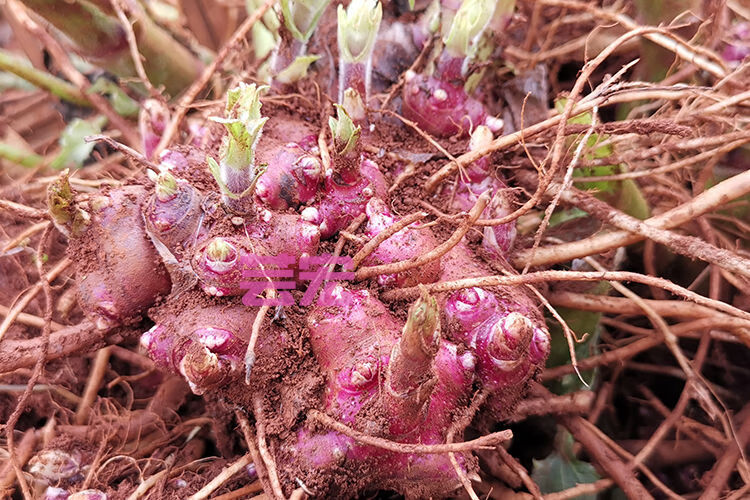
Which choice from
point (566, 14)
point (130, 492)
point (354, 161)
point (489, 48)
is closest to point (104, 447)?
point (130, 492)

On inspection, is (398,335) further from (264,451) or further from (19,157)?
(19,157)

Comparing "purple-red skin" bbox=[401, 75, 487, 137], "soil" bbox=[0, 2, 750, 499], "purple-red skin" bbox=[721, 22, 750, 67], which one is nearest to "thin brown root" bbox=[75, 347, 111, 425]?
"soil" bbox=[0, 2, 750, 499]

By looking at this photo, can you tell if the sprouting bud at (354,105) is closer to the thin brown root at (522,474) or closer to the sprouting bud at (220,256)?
the sprouting bud at (220,256)

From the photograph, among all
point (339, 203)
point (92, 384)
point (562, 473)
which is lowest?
point (562, 473)

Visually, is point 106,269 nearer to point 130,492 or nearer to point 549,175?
point 130,492

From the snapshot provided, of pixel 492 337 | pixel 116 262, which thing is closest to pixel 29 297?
pixel 116 262

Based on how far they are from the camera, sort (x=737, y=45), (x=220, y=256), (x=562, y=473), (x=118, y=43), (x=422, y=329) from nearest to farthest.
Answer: (x=422, y=329) → (x=220, y=256) → (x=562, y=473) → (x=737, y=45) → (x=118, y=43)

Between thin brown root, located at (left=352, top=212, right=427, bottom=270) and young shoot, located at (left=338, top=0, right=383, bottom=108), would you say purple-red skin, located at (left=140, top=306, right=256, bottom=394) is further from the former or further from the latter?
young shoot, located at (left=338, top=0, right=383, bottom=108)
